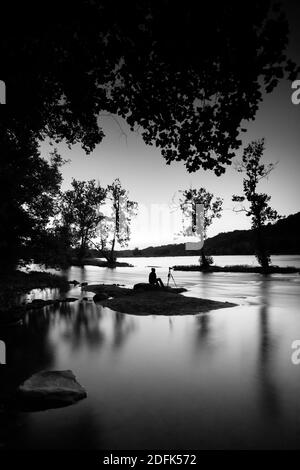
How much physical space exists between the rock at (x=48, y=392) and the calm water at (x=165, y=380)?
23 cm

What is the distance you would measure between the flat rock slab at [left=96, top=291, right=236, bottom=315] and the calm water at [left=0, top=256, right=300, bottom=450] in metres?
1.32

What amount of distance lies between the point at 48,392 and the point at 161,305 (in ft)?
38.6

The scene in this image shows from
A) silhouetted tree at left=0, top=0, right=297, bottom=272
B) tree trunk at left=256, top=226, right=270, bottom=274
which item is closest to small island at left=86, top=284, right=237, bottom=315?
silhouetted tree at left=0, top=0, right=297, bottom=272

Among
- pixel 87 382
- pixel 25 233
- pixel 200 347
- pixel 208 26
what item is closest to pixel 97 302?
pixel 25 233

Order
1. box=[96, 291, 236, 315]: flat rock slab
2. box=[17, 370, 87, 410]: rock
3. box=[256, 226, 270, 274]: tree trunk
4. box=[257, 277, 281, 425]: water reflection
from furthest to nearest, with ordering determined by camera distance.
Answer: box=[256, 226, 270, 274]: tree trunk < box=[96, 291, 236, 315]: flat rock slab < box=[257, 277, 281, 425]: water reflection < box=[17, 370, 87, 410]: rock

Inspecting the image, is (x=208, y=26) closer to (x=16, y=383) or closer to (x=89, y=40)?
(x=89, y=40)

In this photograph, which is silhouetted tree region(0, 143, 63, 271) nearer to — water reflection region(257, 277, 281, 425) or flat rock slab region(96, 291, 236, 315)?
flat rock slab region(96, 291, 236, 315)

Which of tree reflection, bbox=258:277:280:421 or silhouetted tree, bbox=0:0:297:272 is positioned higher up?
silhouetted tree, bbox=0:0:297:272

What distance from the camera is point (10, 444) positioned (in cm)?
458

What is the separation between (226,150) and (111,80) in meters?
3.81

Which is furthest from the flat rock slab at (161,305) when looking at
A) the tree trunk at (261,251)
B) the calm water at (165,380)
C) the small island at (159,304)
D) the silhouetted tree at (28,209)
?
the tree trunk at (261,251)

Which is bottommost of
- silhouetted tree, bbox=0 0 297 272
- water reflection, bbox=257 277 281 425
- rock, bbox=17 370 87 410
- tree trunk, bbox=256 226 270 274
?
water reflection, bbox=257 277 281 425

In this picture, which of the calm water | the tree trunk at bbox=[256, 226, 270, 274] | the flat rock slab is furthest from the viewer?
the tree trunk at bbox=[256, 226, 270, 274]

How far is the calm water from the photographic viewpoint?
491cm
